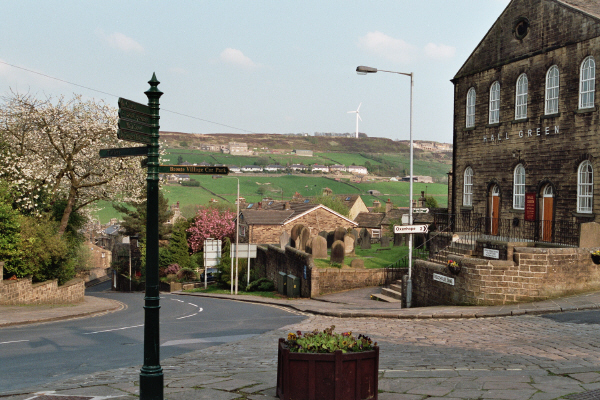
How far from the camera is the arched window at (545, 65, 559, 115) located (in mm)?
25609

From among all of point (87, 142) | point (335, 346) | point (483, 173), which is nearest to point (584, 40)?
point (483, 173)

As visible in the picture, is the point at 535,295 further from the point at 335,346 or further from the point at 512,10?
the point at 512,10

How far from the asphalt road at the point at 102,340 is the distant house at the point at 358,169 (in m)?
159

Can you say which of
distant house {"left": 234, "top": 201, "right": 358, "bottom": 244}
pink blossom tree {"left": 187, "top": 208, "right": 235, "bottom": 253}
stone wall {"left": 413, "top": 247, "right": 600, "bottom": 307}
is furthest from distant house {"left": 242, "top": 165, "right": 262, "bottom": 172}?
stone wall {"left": 413, "top": 247, "right": 600, "bottom": 307}

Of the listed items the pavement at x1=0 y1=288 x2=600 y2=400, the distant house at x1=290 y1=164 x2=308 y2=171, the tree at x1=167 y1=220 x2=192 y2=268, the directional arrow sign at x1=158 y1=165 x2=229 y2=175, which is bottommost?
the tree at x1=167 y1=220 x2=192 y2=268

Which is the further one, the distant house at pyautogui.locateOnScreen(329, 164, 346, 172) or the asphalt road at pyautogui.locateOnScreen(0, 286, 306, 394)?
the distant house at pyautogui.locateOnScreen(329, 164, 346, 172)

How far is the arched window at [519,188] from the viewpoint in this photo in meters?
27.7

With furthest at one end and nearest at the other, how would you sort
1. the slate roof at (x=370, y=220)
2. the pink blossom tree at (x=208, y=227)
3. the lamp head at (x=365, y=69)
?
the slate roof at (x=370, y=220), the pink blossom tree at (x=208, y=227), the lamp head at (x=365, y=69)

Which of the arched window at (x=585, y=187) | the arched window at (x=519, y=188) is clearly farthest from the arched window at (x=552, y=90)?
the arched window at (x=519, y=188)

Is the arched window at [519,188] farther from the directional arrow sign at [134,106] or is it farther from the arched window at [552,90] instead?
the directional arrow sign at [134,106]

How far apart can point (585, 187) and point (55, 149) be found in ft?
84.9

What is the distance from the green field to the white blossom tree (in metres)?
93.1

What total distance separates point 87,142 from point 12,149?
4.02 m

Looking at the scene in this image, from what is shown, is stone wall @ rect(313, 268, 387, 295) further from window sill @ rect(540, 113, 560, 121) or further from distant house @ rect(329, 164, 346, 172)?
distant house @ rect(329, 164, 346, 172)
